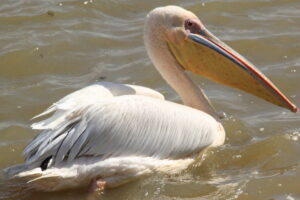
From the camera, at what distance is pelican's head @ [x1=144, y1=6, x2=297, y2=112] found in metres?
5.13

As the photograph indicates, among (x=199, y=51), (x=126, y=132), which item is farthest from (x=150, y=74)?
(x=126, y=132)

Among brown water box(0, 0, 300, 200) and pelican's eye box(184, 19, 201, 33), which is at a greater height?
pelican's eye box(184, 19, 201, 33)

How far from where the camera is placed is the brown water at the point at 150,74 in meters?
4.72

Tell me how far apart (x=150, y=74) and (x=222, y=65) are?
1.24 metres

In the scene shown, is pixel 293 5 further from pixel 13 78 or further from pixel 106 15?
pixel 13 78

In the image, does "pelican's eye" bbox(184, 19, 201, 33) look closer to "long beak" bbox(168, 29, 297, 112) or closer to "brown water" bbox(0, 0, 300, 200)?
"long beak" bbox(168, 29, 297, 112)

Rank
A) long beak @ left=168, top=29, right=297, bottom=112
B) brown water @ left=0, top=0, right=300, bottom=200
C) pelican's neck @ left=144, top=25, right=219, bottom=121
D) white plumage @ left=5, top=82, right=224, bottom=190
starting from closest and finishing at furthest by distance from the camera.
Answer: white plumage @ left=5, top=82, right=224, bottom=190
brown water @ left=0, top=0, right=300, bottom=200
long beak @ left=168, top=29, right=297, bottom=112
pelican's neck @ left=144, top=25, right=219, bottom=121

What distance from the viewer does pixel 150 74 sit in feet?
20.8

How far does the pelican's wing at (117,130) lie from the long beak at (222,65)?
0.53 m

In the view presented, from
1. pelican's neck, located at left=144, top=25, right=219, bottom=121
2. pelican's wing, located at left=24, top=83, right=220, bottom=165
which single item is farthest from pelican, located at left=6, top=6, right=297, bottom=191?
pelican's neck, located at left=144, top=25, right=219, bottom=121

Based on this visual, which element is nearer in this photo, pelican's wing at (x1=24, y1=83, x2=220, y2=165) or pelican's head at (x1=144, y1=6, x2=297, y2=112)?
pelican's wing at (x1=24, y1=83, x2=220, y2=165)

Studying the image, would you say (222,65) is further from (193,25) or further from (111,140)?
(111,140)

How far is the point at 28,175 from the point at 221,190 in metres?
1.24

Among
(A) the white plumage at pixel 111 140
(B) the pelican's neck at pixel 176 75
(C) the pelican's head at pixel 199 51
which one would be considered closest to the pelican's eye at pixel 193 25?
(C) the pelican's head at pixel 199 51
